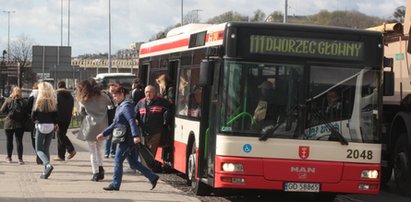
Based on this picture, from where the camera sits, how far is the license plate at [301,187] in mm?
8781

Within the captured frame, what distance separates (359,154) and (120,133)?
3570mm

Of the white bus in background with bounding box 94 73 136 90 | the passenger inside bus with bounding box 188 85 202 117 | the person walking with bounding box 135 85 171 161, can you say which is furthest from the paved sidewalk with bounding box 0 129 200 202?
the white bus in background with bounding box 94 73 136 90

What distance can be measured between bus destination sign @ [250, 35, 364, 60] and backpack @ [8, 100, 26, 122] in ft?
22.0

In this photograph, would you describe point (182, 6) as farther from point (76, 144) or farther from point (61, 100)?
point (61, 100)

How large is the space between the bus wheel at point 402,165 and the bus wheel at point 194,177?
11.7ft

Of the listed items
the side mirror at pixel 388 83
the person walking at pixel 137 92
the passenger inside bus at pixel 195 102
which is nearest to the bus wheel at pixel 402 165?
the side mirror at pixel 388 83

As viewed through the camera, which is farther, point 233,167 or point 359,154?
point 359,154

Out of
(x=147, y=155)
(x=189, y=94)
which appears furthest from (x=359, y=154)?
(x=147, y=155)

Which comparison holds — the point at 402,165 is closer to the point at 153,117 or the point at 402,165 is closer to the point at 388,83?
the point at 388,83

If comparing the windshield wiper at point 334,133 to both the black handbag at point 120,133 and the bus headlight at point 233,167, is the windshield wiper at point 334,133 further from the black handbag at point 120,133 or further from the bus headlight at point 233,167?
the black handbag at point 120,133

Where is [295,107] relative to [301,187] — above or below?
above

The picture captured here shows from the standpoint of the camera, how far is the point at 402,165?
1156 centimetres

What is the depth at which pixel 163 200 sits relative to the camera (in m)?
9.54

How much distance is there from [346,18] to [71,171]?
2952cm
